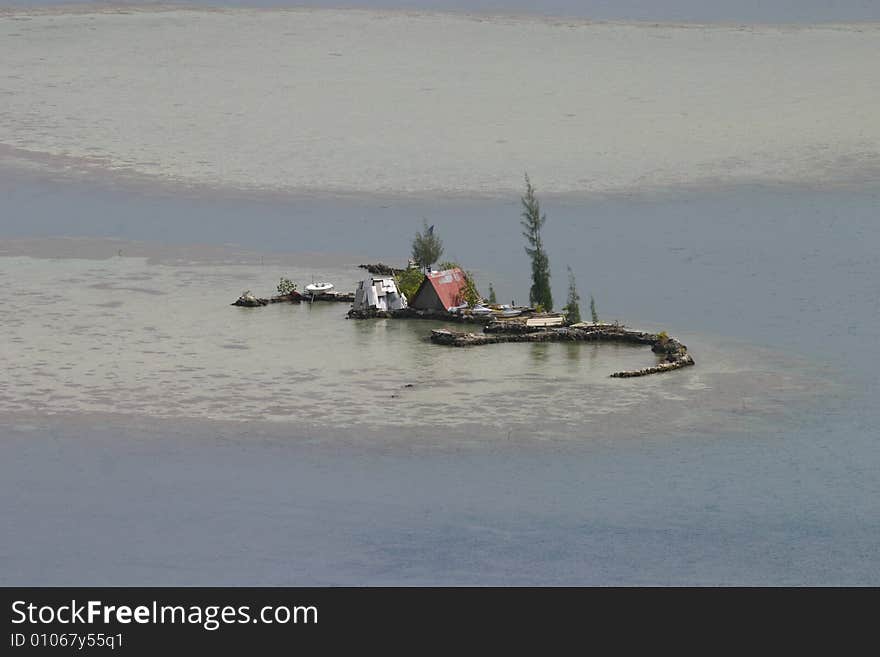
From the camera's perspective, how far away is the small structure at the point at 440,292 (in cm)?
2830

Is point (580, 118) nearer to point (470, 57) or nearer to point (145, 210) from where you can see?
point (470, 57)

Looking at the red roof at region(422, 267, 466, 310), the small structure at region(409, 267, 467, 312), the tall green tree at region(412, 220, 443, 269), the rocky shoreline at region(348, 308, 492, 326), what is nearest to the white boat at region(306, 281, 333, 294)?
the rocky shoreline at region(348, 308, 492, 326)

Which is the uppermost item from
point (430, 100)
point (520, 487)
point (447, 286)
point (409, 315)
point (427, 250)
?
point (430, 100)

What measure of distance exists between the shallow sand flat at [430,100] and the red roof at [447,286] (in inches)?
323

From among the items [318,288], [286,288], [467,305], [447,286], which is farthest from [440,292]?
[286,288]

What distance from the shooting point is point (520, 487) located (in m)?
21.2

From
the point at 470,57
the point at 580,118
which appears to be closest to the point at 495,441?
the point at 580,118

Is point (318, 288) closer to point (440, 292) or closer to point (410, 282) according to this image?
point (410, 282)

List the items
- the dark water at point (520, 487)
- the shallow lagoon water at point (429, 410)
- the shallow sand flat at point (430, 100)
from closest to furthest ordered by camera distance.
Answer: the dark water at point (520, 487) < the shallow lagoon water at point (429, 410) < the shallow sand flat at point (430, 100)

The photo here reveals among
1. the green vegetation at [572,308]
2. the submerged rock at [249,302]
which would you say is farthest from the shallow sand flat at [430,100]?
the green vegetation at [572,308]

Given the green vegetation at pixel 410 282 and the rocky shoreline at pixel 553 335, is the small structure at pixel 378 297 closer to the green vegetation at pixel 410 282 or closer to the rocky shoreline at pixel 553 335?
the green vegetation at pixel 410 282

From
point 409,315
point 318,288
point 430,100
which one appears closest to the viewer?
point 409,315

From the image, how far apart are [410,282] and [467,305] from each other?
1.10 m
